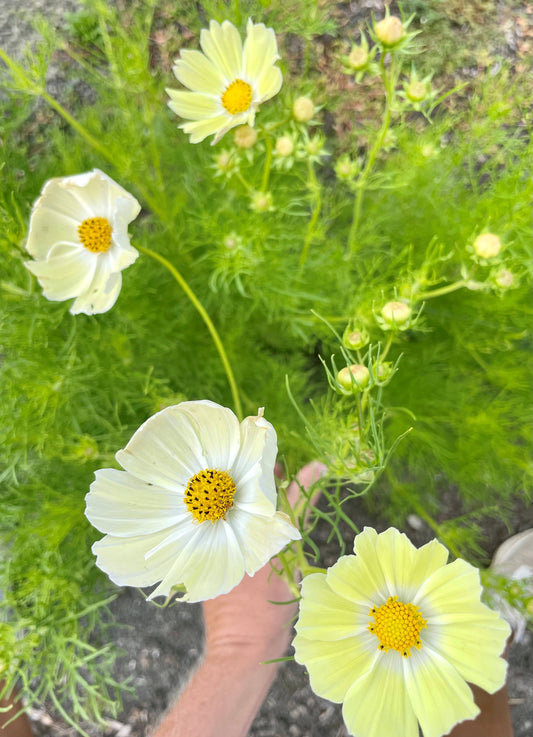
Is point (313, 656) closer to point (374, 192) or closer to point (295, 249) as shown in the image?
point (295, 249)

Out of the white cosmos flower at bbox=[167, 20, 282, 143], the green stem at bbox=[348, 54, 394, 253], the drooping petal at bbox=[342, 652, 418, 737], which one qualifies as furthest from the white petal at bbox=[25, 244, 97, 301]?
the drooping petal at bbox=[342, 652, 418, 737]

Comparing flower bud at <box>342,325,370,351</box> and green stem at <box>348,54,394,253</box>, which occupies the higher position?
green stem at <box>348,54,394,253</box>

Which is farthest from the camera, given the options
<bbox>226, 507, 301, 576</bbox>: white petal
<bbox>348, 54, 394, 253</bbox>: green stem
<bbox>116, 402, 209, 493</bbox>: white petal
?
<bbox>348, 54, 394, 253</bbox>: green stem

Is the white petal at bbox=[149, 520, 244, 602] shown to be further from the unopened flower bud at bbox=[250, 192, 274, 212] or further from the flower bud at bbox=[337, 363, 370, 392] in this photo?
the unopened flower bud at bbox=[250, 192, 274, 212]

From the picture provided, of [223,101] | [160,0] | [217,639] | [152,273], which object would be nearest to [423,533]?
[217,639]

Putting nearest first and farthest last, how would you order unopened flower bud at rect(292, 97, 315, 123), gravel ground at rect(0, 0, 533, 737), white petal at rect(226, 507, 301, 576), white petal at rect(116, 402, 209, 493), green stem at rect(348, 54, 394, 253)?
white petal at rect(226, 507, 301, 576)
white petal at rect(116, 402, 209, 493)
green stem at rect(348, 54, 394, 253)
unopened flower bud at rect(292, 97, 315, 123)
gravel ground at rect(0, 0, 533, 737)

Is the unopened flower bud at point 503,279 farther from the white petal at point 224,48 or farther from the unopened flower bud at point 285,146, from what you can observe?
the white petal at point 224,48

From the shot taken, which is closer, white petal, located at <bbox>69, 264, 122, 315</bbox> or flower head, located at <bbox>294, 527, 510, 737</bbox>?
flower head, located at <bbox>294, 527, 510, 737</bbox>

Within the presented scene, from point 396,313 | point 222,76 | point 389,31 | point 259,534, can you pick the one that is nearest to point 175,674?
point 259,534

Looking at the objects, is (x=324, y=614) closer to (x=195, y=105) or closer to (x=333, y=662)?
(x=333, y=662)
